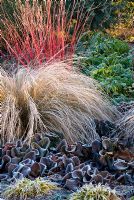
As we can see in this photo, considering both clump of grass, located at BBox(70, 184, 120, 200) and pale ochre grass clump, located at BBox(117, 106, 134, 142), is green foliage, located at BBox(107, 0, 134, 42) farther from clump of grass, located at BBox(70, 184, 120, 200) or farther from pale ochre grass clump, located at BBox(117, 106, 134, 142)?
clump of grass, located at BBox(70, 184, 120, 200)

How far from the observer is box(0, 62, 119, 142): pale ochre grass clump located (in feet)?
14.2

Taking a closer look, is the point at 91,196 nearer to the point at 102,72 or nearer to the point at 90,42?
the point at 102,72

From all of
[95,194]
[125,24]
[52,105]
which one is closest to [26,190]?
[95,194]

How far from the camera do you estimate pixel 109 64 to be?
668 cm

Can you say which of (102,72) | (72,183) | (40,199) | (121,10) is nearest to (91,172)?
(72,183)

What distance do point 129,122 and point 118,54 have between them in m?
3.08

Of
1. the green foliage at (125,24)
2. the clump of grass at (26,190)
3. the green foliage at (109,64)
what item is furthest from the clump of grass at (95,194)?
the green foliage at (125,24)

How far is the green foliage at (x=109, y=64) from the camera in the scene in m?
5.80

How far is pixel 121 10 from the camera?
8984mm

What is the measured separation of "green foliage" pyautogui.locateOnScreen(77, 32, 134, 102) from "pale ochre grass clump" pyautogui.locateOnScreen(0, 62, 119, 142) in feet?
2.53

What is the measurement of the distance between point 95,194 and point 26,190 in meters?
0.48

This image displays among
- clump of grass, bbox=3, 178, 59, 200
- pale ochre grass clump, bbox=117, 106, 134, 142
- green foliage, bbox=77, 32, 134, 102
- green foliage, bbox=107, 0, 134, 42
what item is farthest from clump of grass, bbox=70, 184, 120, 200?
green foliage, bbox=107, 0, 134, 42

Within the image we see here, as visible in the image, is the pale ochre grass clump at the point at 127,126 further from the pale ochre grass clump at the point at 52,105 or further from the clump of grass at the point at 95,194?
the clump of grass at the point at 95,194

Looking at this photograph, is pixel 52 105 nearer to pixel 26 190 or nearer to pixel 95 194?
pixel 26 190
